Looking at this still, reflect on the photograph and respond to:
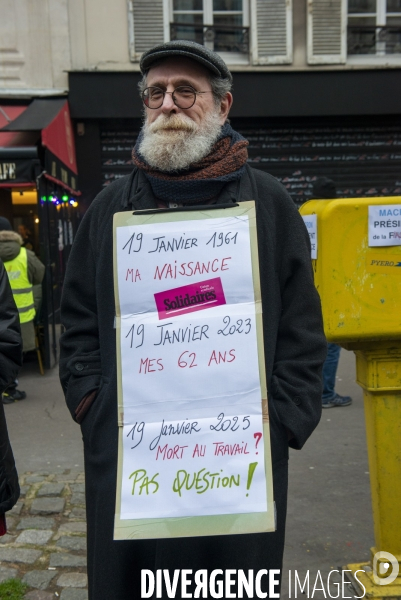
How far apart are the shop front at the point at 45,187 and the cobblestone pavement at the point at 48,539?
379 centimetres

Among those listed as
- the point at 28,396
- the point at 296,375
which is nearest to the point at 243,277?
the point at 296,375

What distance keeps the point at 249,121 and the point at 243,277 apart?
383 inches

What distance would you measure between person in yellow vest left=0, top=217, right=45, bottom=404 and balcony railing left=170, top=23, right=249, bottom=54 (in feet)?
16.6

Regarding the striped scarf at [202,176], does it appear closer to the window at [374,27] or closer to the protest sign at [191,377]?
the protest sign at [191,377]

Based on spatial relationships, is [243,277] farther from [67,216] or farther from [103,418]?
[67,216]

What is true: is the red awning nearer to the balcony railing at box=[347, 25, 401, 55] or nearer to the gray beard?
the balcony railing at box=[347, 25, 401, 55]

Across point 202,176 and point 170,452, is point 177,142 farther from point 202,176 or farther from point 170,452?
point 170,452

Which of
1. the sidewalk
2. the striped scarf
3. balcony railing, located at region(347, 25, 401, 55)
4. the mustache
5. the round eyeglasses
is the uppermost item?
balcony railing, located at region(347, 25, 401, 55)

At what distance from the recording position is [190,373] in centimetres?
201

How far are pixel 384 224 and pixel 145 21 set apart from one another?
880 cm

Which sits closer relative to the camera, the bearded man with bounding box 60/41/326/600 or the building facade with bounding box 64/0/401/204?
the bearded man with bounding box 60/41/326/600

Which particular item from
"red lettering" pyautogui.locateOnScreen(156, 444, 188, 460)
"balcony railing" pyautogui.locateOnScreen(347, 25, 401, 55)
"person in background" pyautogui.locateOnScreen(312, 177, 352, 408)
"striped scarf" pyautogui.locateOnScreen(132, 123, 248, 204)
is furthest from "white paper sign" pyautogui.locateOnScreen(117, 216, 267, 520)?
"balcony railing" pyautogui.locateOnScreen(347, 25, 401, 55)

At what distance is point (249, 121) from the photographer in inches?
446

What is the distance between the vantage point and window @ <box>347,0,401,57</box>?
11164 millimetres
